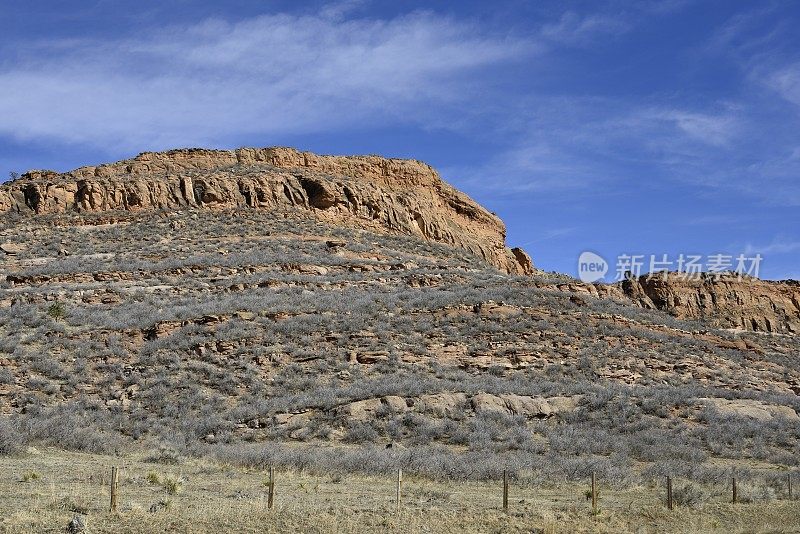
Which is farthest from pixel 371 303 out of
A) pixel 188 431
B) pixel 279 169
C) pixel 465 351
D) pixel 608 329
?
pixel 279 169

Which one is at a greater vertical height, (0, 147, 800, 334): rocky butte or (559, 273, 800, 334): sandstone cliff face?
(0, 147, 800, 334): rocky butte

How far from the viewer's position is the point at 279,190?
51688 mm

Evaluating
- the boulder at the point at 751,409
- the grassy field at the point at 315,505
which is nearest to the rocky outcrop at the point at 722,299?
the boulder at the point at 751,409

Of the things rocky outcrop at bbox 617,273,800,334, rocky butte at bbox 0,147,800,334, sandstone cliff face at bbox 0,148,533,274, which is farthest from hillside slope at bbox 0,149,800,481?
rocky outcrop at bbox 617,273,800,334

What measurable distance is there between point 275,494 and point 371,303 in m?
17.6

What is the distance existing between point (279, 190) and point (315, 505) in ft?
135

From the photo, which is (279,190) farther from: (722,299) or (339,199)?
Answer: (722,299)

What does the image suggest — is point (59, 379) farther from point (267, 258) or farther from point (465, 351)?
point (267, 258)

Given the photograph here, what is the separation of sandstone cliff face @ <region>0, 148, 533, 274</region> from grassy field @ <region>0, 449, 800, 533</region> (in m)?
36.1

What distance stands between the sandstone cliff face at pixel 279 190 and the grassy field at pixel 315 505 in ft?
119

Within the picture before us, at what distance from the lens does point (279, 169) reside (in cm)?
5562

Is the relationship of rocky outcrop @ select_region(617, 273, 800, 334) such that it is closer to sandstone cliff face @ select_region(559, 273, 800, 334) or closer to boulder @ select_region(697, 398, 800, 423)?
sandstone cliff face @ select_region(559, 273, 800, 334)

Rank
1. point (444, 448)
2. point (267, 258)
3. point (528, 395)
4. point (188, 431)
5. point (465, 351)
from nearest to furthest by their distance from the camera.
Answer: point (444, 448) < point (188, 431) < point (528, 395) < point (465, 351) < point (267, 258)

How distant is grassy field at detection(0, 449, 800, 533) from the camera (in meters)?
10.4
